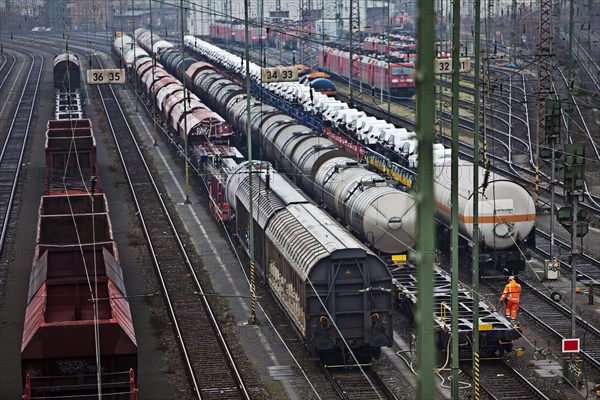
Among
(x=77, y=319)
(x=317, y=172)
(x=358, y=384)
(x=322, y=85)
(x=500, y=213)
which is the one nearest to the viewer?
(x=77, y=319)

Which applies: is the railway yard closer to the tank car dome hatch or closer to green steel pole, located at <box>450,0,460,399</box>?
green steel pole, located at <box>450,0,460,399</box>

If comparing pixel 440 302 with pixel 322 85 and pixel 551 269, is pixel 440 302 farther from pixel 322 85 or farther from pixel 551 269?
pixel 322 85

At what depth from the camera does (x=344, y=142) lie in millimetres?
51875

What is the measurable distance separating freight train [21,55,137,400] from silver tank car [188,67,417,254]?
5653 mm

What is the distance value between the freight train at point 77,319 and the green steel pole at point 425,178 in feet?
35.1

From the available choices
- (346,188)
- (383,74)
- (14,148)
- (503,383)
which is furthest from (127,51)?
(503,383)

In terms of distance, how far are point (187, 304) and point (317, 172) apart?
7962 millimetres

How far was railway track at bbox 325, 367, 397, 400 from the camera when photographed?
24783mm

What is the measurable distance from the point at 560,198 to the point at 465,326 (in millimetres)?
21612

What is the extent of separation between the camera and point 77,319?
2266cm

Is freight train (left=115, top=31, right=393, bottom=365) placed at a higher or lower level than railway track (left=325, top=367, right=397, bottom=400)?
higher

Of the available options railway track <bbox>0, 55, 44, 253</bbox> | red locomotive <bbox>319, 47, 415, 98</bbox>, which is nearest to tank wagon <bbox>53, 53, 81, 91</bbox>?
railway track <bbox>0, 55, 44, 253</bbox>

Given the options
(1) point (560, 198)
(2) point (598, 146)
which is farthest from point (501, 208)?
(2) point (598, 146)

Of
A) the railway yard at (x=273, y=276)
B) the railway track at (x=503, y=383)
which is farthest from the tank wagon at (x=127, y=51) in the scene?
the railway track at (x=503, y=383)
